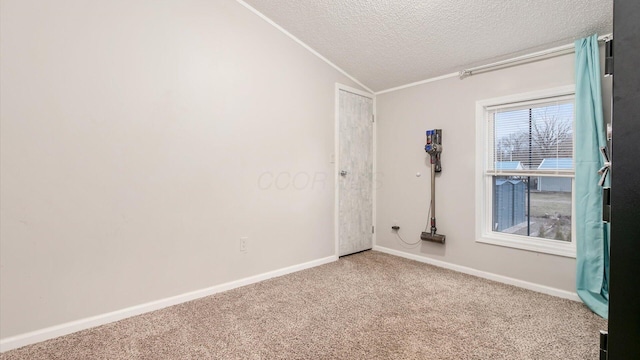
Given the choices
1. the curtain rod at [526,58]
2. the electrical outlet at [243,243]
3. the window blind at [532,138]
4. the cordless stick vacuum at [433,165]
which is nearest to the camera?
the curtain rod at [526,58]

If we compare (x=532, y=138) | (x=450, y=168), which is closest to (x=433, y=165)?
(x=450, y=168)

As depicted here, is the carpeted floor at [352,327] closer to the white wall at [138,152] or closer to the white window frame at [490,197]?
the white wall at [138,152]

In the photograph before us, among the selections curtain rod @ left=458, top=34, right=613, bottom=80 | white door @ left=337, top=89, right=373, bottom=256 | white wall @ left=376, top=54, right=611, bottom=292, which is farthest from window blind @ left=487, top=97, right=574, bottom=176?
white door @ left=337, top=89, right=373, bottom=256

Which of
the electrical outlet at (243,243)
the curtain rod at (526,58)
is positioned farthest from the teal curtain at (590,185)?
the electrical outlet at (243,243)

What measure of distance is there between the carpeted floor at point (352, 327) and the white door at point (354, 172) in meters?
1.01

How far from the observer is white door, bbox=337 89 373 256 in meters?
3.61

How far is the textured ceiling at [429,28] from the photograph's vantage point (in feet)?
7.20

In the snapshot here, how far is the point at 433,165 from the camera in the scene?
333cm

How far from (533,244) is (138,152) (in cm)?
350

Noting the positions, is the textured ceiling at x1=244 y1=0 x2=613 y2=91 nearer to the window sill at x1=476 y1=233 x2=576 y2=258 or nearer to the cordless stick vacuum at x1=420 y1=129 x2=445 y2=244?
the cordless stick vacuum at x1=420 y1=129 x2=445 y2=244

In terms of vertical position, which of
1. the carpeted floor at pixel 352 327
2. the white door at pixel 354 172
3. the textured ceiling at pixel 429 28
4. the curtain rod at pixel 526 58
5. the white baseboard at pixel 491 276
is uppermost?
the textured ceiling at pixel 429 28

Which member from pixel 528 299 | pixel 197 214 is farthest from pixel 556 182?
pixel 197 214

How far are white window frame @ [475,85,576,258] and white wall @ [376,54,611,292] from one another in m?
0.05

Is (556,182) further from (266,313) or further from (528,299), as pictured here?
(266,313)
